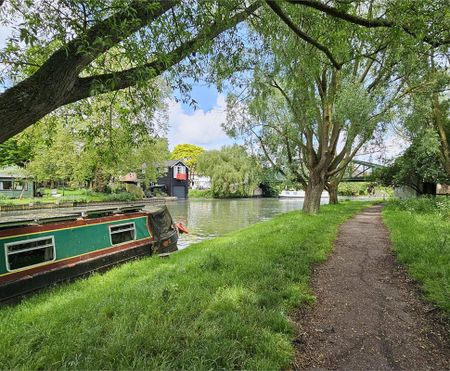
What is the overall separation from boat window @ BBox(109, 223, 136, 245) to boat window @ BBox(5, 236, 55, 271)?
175 centimetres

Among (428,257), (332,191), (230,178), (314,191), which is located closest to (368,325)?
(428,257)

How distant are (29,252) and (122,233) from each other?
269 centimetres

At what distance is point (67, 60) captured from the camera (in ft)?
8.60

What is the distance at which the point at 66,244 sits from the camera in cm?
647

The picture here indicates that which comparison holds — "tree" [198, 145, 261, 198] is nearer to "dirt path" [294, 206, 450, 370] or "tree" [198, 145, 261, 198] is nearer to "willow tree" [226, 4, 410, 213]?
"willow tree" [226, 4, 410, 213]

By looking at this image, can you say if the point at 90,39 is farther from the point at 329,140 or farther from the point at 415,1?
the point at 329,140

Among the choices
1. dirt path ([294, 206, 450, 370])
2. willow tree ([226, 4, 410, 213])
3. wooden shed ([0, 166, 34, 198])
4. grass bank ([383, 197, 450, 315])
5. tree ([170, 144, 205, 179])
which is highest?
tree ([170, 144, 205, 179])

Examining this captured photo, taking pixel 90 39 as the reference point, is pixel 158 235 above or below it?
below

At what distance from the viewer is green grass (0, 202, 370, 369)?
2666mm

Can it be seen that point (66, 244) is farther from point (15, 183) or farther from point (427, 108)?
point (15, 183)

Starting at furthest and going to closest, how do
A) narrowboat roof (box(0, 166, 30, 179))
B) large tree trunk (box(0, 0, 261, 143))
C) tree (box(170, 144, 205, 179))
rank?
tree (box(170, 144, 205, 179))
narrowboat roof (box(0, 166, 30, 179))
large tree trunk (box(0, 0, 261, 143))

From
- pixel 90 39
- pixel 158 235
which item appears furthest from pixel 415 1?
pixel 158 235

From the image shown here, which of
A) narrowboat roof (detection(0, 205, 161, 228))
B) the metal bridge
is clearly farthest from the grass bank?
the metal bridge

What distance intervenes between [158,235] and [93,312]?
5954mm
